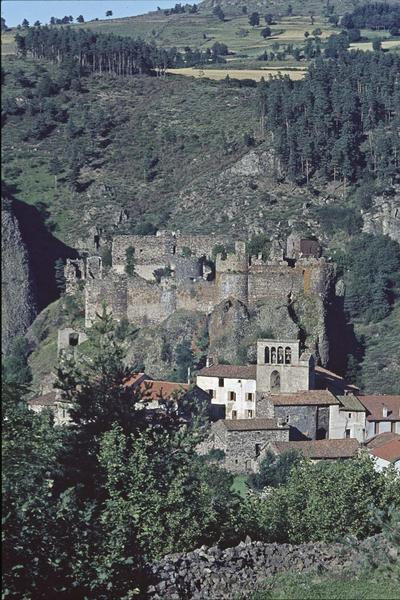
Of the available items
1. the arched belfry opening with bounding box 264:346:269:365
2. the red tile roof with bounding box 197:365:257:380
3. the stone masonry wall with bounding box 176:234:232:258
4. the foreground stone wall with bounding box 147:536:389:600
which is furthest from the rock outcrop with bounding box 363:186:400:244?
the foreground stone wall with bounding box 147:536:389:600

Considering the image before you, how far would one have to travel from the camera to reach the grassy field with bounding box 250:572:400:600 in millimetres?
29172

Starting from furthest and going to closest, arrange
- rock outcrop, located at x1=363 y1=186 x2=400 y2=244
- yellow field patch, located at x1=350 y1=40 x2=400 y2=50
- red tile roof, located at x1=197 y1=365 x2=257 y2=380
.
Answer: yellow field patch, located at x1=350 y1=40 x2=400 y2=50, rock outcrop, located at x1=363 y1=186 x2=400 y2=244, red tile roof, located at x1=197 y1=365 x2=257 y2=380

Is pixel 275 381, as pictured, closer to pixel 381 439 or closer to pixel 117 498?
pixel 381 439

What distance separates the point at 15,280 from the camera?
90.7 metres

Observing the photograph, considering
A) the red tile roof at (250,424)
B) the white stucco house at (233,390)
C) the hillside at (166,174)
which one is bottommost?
the red tile roof at (250,424)

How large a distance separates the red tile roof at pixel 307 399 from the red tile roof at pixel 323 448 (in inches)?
73.9

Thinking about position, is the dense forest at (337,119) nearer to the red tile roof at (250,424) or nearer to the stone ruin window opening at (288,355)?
the stone ruin window opening at (288,355)

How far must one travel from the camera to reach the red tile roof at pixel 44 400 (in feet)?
210

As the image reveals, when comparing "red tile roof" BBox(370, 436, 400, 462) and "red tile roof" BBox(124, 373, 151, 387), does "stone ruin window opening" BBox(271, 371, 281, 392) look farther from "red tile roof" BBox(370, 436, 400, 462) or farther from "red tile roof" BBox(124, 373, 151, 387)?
"red tile roof" BBox(370, 436, 400, 462)

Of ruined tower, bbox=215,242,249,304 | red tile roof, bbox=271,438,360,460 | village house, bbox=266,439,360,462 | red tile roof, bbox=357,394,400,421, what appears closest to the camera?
village house, bbox=266,439,360,462

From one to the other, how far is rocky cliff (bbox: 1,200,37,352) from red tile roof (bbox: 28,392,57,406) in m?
14.5

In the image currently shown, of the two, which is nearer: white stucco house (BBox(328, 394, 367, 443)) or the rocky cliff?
white stucco house (BBox(328, 394, 367, 443))

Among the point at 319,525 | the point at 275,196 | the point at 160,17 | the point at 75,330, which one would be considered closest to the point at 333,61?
the point at 275,196

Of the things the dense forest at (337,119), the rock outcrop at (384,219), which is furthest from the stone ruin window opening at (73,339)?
the dense forest at (337,119)
